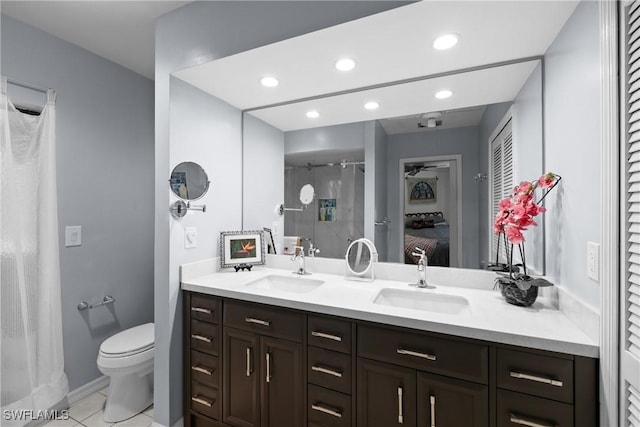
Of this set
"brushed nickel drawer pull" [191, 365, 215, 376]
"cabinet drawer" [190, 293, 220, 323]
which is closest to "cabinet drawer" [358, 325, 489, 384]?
"cabinet drawer" [190, 293, 220, 323]

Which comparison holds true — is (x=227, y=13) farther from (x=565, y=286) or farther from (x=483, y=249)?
(x=565, y=286)

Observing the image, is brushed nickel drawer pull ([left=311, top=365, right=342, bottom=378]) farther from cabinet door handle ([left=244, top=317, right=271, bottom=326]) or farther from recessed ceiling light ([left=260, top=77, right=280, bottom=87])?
recessed ceiling light ([left=260, top=77, right=280, bottom=87])

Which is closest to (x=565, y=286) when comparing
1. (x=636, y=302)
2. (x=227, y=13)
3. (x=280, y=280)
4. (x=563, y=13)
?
(x=636, y=302)

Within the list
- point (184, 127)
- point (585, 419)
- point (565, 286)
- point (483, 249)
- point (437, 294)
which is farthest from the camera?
point (184, 127)

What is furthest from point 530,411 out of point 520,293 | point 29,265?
point 29,265

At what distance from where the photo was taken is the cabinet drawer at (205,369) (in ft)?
5.67

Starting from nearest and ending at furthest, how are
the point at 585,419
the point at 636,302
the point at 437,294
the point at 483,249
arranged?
the point at 636,302 < the point at 585,419 < the point at 437,294 < the point at 483,249

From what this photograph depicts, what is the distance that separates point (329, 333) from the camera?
1396 mm

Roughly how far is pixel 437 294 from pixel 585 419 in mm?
698

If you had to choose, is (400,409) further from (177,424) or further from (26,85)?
(26,85)

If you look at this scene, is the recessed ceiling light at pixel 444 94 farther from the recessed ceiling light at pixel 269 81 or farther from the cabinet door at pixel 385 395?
the cabinet door at pixel 385 395

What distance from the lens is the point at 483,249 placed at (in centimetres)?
174

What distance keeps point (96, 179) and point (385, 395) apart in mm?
2579

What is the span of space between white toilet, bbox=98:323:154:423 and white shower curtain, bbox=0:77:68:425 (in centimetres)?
36
